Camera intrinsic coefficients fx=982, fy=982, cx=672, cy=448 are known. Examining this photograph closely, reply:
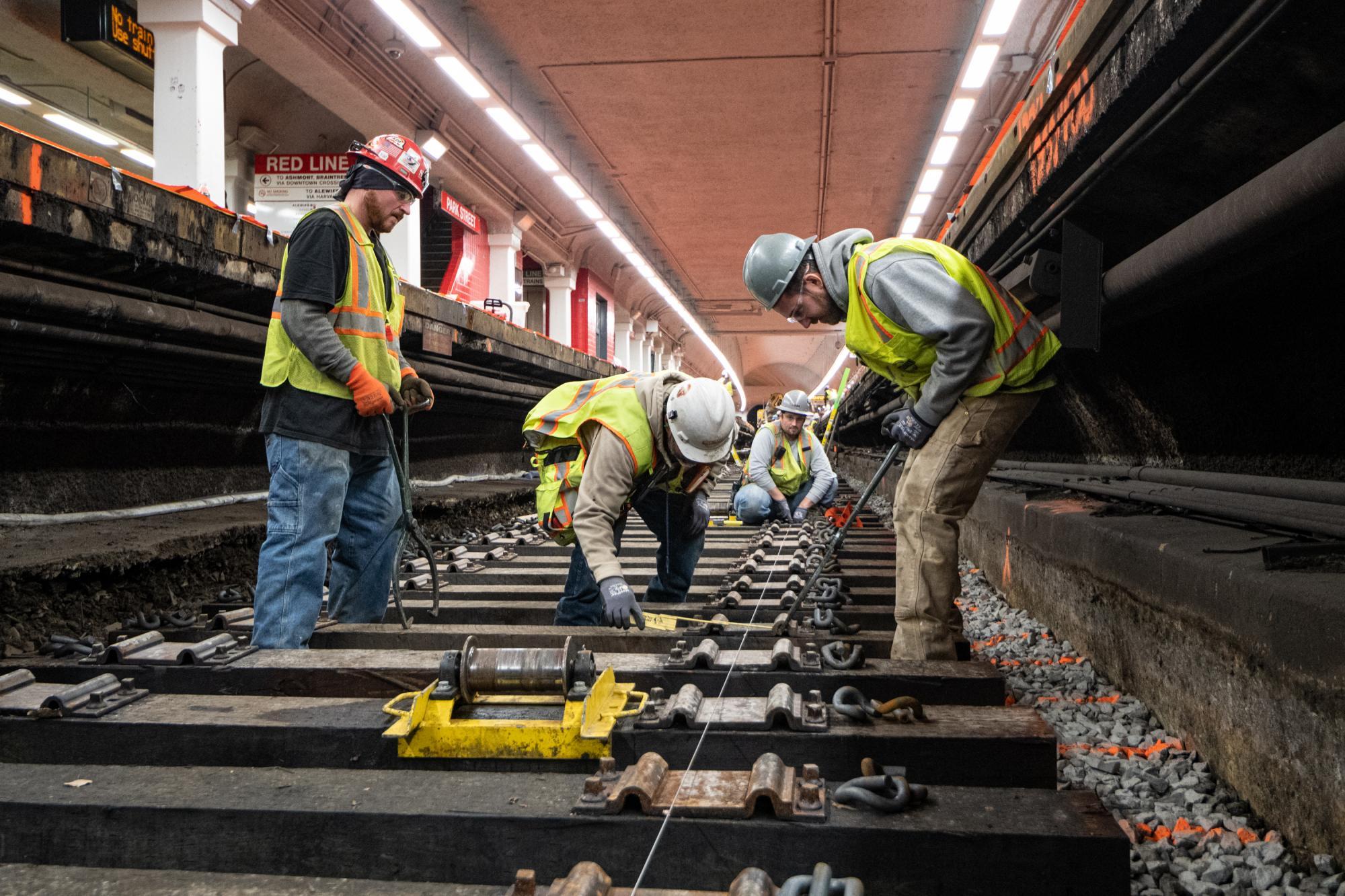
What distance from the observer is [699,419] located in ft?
10.6

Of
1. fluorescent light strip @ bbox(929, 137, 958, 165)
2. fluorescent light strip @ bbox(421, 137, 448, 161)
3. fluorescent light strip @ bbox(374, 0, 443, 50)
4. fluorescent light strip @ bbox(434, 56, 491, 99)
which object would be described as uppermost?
fluorescent light strip @ bbox(929, 137, 958, 165)

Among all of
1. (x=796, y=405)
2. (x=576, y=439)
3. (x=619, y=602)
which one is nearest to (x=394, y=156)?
(x=576, y=439)

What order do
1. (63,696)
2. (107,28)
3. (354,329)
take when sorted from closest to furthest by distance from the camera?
(63,696)
(354,329)
(107,28)

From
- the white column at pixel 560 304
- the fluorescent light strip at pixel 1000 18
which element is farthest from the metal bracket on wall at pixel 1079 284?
the white column at pixel 560 304

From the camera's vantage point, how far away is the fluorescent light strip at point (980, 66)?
9469mm

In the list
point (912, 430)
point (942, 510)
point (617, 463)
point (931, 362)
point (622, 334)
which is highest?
point (622, 334)

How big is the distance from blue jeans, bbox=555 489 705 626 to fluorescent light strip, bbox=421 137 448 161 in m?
9.34

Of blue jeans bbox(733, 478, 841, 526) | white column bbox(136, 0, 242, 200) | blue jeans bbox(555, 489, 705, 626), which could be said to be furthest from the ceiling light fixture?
blue jeans bbox(555, 489, 705, 626)

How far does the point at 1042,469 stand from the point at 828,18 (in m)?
5.86

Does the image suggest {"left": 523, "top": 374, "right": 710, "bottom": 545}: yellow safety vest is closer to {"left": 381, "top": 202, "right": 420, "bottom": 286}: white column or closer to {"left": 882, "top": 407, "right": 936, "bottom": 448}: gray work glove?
{"left": 882, "top": 407, "right": 936, "bottom": 448}: gray work glove

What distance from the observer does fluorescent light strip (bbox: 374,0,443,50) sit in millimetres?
7945

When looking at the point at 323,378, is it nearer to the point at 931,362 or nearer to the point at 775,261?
the point at 775,261

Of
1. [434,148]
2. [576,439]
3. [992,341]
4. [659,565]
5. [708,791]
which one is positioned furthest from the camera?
[434,148]

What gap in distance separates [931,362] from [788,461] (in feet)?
16.8
